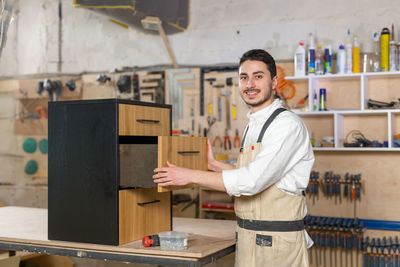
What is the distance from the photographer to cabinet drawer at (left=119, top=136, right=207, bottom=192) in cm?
229

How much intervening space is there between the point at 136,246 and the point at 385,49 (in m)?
3.16

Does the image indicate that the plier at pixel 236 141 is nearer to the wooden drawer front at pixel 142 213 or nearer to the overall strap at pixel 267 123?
the wooden drawer front at pixel 142 213

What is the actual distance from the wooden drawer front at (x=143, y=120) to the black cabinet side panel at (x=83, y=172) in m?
0.06

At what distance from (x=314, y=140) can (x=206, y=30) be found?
1.73 metres

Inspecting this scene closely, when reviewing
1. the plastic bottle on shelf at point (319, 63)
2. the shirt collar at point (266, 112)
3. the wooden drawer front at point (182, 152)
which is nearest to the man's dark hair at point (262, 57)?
the shirt collar at point (266, 112)

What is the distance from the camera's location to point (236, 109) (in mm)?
5172

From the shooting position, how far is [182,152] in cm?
240

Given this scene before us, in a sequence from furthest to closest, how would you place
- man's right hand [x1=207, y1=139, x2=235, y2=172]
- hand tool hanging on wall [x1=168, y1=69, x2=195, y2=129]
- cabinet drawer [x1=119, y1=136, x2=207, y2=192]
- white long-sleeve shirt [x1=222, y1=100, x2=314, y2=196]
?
hand tool hanging on wall [x1=168, y1=69, x2=195, y2=129], man's right hand [x1=207, y1=139, x2=235, y2=172], cabinet drawer [x1=119, y1=136, x2=207, y2=192], white long-sleeve shirt [x1=222, y1=100, x2=314, y2=196]

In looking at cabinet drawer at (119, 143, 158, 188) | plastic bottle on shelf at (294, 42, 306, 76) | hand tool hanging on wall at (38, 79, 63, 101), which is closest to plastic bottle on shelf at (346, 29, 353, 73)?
plastic bottle on shelf at (294, 42, 306, 76)

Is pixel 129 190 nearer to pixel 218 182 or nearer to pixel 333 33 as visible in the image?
pixel 218 182

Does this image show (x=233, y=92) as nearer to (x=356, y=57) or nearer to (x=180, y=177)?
(x=356, y=57)

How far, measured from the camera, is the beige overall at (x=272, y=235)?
2.24 m

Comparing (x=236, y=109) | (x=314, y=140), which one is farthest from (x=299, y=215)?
(x=236, y=109)

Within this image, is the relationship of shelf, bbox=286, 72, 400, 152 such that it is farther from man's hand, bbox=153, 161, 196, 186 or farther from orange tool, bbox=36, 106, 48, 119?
orange tool, bbox=36, 106, 48, 119
